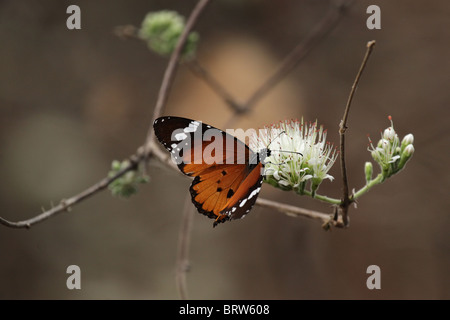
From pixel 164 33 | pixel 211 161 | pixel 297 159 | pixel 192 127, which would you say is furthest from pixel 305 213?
pixel 164 33

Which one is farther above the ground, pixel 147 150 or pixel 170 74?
pixel 170 74

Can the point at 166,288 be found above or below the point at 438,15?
below

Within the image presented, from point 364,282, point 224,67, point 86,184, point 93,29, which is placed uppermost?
point 93,29

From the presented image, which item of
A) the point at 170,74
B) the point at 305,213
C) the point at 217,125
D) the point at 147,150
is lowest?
the point at 305,213

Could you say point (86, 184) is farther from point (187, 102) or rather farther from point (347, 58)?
point (347, 58)

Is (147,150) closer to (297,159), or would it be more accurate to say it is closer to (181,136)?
(181,136)

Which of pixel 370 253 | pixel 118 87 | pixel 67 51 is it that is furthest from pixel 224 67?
pixel 370 253

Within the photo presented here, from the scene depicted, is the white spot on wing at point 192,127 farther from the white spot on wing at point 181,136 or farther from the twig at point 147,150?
the twig at point 147,150
